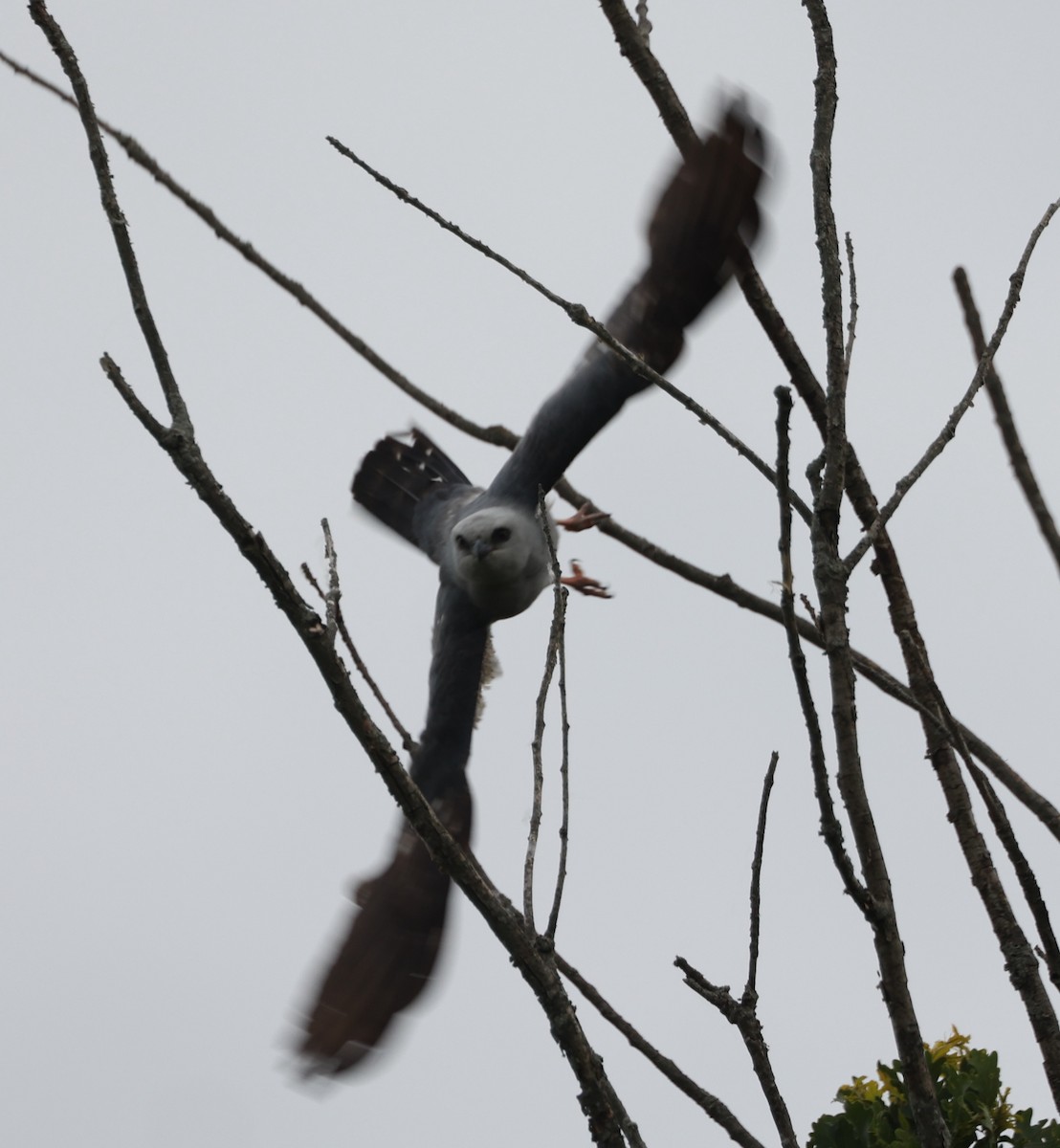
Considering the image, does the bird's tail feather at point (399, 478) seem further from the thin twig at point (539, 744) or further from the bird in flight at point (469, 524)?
the thin twig at point (539, 744)

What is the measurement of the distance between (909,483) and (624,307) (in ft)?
12.2

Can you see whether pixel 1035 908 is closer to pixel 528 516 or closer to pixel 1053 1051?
pixel 1053 1051

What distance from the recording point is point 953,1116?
3027mm

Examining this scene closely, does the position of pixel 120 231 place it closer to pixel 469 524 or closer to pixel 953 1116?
pixel 953 1116

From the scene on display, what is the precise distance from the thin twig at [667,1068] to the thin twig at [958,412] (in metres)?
1.10

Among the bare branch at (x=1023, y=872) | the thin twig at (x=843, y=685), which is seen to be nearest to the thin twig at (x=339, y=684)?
the thin twig at (x=843, y=685)

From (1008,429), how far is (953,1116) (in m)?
2.07

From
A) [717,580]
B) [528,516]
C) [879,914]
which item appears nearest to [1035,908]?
[879,914]

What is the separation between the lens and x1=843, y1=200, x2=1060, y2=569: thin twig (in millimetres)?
2643

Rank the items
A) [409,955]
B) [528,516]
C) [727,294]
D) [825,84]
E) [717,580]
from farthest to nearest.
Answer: [528,516], [727,294], [409,955], [717,580], [825,84]

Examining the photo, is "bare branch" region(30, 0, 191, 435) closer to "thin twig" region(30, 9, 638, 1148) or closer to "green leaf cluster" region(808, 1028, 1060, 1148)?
"thin twig" region(30, 9, 638, 1148)

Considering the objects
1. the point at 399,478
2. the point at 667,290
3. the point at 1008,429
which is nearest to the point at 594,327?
the point at 1008,429

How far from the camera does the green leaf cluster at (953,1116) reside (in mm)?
3004

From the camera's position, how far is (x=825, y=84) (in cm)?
293
